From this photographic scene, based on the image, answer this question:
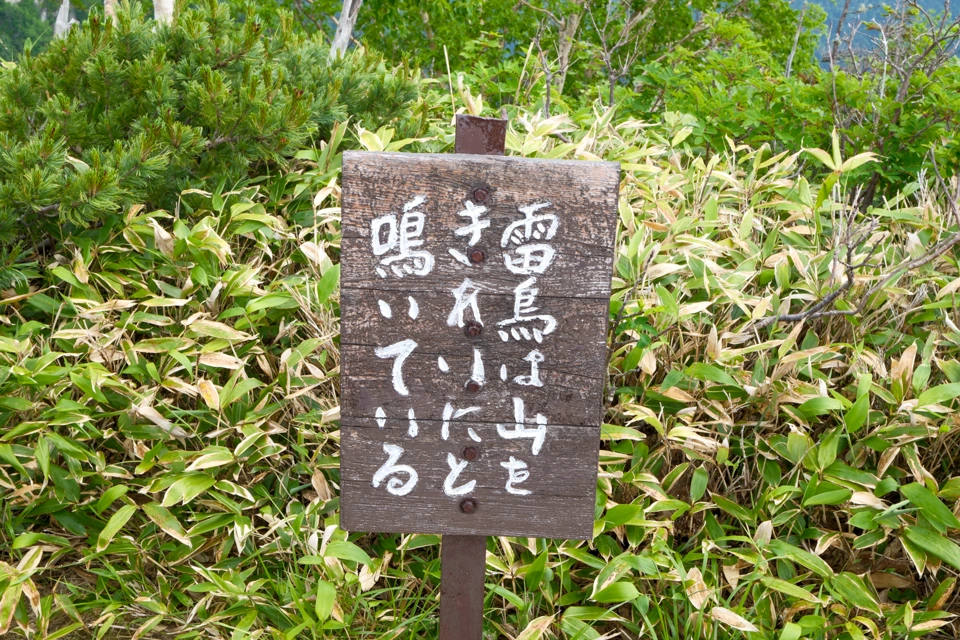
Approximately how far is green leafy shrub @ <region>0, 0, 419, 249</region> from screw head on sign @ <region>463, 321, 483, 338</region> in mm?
1398

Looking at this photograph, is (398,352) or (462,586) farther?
(462,586)

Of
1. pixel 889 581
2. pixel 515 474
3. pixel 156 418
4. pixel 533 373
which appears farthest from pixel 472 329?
pixel 889 581

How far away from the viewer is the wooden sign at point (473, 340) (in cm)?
156

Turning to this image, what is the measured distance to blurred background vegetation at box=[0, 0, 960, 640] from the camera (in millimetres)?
2170

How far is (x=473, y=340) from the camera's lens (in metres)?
1.63

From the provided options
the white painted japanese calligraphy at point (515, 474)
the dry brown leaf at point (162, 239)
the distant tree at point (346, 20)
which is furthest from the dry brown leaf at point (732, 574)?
the distant tree at point (346, 20)

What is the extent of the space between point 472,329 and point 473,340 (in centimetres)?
2

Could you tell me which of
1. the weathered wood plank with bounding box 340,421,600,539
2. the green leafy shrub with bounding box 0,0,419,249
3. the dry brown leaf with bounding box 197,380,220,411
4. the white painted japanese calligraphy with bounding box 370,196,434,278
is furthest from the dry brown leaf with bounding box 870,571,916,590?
the green leafy shrub with bounding box 0,0,419,249

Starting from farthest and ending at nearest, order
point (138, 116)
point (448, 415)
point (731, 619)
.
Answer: point (138, 116)
point (731, 619)
point (448, 415)

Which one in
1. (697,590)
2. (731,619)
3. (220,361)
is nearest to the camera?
(731,619)

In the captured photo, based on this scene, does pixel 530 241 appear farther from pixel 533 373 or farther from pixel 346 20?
pixel 346 20

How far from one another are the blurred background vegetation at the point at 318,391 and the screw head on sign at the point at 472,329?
0.73 m

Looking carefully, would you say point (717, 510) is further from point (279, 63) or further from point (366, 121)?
point (279, 63)

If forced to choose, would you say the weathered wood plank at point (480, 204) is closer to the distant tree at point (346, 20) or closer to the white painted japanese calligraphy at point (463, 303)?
the white painted japanese calligraphy at point (463, 303)
